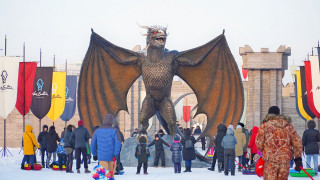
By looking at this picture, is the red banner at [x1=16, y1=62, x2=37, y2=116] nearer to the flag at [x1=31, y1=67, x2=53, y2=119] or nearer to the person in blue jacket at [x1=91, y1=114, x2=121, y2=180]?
the flag at [x1=31, y1=67, x2=53, y2=119]

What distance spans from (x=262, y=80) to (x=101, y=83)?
2031 cm

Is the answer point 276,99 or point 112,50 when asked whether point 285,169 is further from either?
point 276,99

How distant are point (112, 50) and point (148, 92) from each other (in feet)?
5.61

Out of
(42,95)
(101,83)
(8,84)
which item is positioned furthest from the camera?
(42,95)

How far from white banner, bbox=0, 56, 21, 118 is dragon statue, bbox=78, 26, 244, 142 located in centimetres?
555

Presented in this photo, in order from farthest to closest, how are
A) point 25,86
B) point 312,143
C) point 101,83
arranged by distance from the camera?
1. point 25,86
2. point 101,83
3. point 312,143

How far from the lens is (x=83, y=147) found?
14.8 m

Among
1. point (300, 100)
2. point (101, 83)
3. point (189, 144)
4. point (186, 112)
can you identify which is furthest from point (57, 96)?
point (186, 112)

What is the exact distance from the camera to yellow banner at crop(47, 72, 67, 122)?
88.5 ft

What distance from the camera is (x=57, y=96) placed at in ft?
88.8

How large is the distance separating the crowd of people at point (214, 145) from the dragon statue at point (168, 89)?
3.48 feet

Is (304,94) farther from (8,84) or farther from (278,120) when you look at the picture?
(278,120)

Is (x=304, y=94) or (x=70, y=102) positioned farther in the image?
(x=70, y=102)

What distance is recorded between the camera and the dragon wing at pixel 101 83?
17594 millimetres
